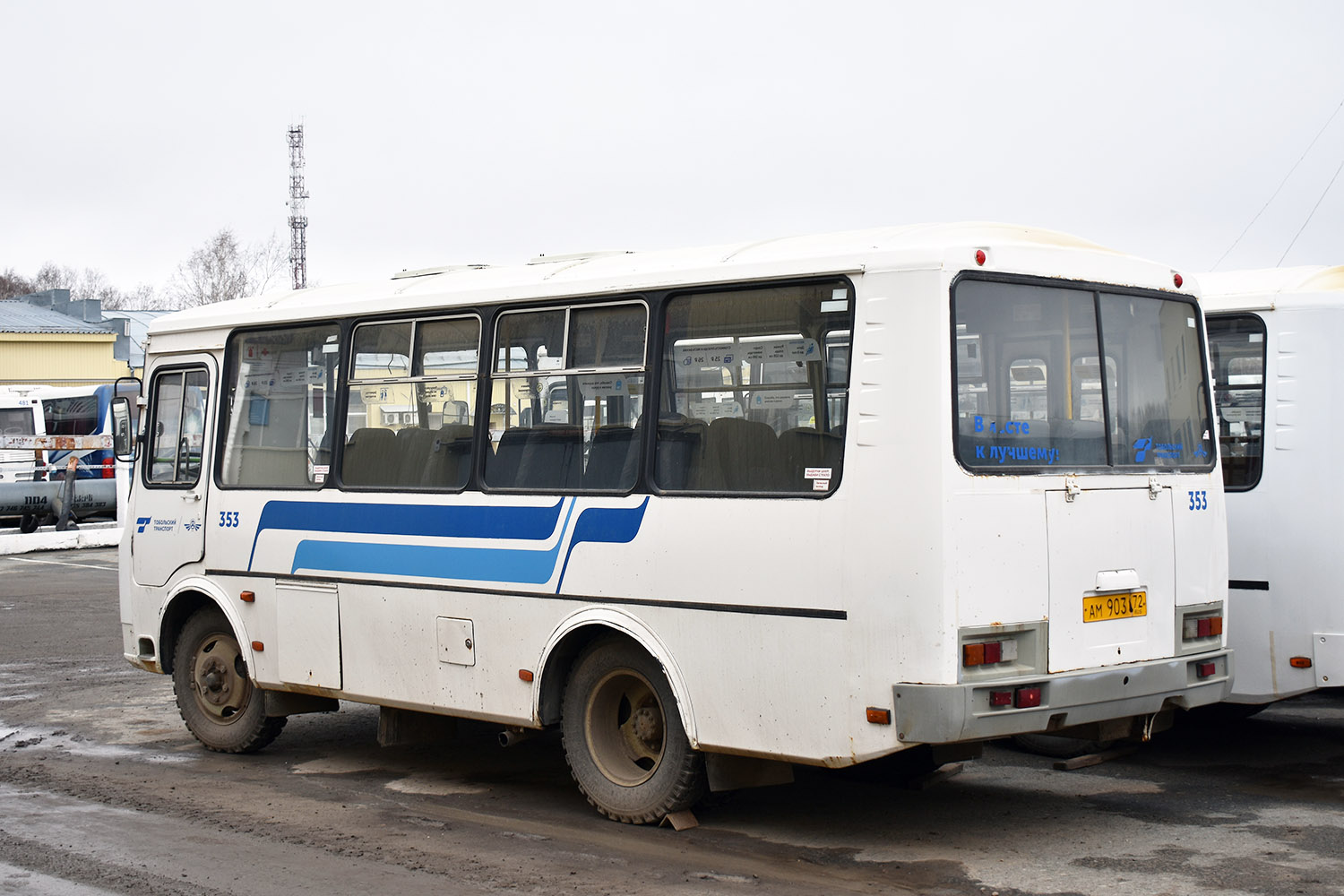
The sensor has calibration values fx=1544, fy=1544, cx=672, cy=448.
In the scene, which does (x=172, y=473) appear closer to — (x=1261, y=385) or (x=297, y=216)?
(x=1261, y=385)

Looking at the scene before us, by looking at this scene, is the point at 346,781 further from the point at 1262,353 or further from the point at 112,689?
the point at 1262,353

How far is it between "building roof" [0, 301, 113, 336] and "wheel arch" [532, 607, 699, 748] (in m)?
55.0

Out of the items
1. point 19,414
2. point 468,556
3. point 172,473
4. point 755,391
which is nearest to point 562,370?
point 468,556

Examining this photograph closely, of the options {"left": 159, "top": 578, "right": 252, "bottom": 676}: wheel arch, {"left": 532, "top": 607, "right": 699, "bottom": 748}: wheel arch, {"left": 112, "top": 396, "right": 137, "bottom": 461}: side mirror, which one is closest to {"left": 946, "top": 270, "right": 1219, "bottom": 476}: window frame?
{"left": 532, "top": 607, "right": 699, "bottom": 748}: wheel arch

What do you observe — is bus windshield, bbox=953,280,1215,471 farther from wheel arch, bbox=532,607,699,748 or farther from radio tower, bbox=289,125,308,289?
radio tower, bbox=289,125,308,289

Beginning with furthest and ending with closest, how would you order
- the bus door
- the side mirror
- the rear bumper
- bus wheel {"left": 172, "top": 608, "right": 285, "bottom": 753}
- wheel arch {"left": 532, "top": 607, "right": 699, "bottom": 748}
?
the side mirror → the bus door → bus wheel {"left": 172, "top": 608, "right": 285, "bottom": 753} → wheel arch {"left": 532, "top": 607, "right": 699, "bottom": 748} → the rear bumper

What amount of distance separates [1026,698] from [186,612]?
618 cm

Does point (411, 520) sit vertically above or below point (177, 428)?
below

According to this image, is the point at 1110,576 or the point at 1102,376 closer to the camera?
the point at 1110,576

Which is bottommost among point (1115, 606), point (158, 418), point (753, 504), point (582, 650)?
point (582, 650)

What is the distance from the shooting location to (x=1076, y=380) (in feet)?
24.3

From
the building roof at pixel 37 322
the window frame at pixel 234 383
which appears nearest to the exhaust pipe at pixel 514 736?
the window frame at pixel 234 383

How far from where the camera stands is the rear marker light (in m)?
6.74

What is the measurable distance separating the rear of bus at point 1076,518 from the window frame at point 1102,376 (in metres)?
0.01
